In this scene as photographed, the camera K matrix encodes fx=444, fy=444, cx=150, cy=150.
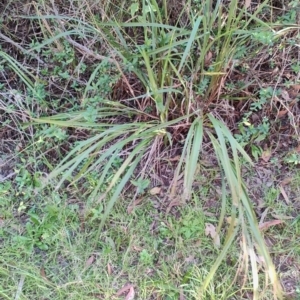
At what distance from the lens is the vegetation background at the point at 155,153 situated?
1841 mm

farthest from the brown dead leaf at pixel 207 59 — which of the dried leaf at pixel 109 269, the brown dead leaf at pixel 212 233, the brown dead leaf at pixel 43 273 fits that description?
the brown dead leaf at pixel 43 273

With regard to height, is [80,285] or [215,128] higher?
[215,128]

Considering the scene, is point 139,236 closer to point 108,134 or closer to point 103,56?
point 108,134

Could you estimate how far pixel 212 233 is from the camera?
190cm

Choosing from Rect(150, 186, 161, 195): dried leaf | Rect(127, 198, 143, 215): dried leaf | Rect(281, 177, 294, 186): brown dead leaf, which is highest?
Rect(281, 177, 294, 186): brown dead leaf

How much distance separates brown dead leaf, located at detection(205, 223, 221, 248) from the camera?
1.88 meters

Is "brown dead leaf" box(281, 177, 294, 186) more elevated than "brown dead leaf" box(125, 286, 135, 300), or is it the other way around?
"brown dead leaf" box(281, 177, 294, 186)

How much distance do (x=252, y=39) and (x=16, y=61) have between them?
1105mm

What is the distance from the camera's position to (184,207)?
196 cm

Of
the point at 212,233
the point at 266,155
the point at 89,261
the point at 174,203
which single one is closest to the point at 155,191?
the point at 174,203

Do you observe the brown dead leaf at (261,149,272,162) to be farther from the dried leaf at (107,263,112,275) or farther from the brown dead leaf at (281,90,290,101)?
the dried leaf at (107,263,112,275)

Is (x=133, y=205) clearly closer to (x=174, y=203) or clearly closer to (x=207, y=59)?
(x=174, y=203)

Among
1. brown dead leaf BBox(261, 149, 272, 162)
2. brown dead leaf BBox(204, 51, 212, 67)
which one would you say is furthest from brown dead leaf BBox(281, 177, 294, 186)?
brown dead leaf BBox(204, 51, 212, 67)

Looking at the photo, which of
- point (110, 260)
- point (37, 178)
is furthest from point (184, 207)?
point (37, 178)
